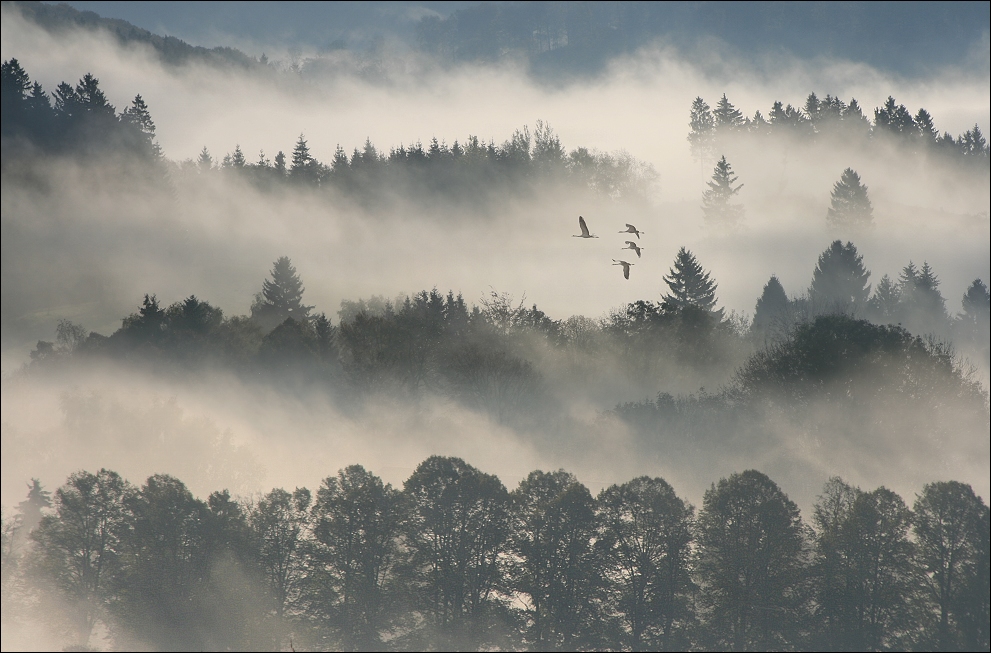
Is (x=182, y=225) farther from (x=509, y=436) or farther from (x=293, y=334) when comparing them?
(x=509, y=436)

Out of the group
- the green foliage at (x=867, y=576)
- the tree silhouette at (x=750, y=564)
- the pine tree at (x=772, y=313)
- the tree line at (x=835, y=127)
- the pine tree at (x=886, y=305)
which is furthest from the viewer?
the tree line at (x=835, y=127)

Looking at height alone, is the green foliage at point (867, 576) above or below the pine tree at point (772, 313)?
below

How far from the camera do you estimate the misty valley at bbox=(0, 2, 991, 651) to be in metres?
46.9

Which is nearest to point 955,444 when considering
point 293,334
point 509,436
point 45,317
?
point 509,436

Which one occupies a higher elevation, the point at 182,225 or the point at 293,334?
the point at 182,225

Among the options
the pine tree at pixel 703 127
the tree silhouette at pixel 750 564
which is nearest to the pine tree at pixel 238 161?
the pine tree at pixel 703 127

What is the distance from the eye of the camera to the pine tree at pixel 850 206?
430 feet

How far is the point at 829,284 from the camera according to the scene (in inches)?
4173

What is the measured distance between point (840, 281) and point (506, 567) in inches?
2904

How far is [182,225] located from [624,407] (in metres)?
89.2

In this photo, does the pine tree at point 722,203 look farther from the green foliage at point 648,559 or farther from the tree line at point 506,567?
the green foliage at point 648,559

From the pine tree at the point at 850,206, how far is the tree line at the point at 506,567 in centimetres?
9004

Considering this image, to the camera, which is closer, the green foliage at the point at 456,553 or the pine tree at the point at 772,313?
the green foliage at the point at 456,553

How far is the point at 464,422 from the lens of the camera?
7181 cm
